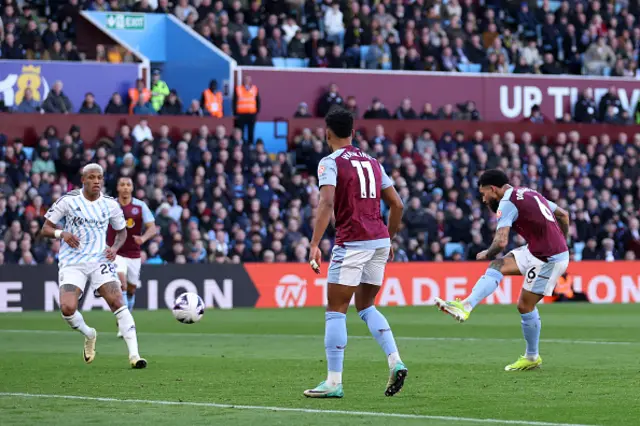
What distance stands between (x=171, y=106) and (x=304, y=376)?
1823 centimetres

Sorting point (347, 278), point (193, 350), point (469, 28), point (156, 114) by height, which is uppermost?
point (469, 28)

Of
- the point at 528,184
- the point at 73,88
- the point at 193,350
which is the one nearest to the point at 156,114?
the point at 73,88

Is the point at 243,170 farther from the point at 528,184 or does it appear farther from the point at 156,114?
the point at 528,184

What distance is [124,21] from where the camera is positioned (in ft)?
106

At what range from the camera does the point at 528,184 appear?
33531mm

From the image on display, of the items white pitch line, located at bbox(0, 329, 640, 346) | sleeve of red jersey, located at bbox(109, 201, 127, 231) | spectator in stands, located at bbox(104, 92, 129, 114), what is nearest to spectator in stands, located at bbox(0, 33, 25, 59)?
spectator in stands, located at bbox(104, 92, 129, 114)

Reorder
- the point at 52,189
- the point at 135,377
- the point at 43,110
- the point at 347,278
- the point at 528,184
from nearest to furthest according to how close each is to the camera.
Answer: the point at 347,278
the point at 135,377
the point at 52,189
the point at 43,110
the point at 528,184

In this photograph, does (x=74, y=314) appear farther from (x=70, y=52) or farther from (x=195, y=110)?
(x=70, y=52)

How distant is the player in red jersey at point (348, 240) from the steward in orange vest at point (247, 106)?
21.0 metres

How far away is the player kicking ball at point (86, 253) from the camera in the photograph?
14539 millimetres

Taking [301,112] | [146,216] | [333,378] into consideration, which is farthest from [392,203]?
[301,112]

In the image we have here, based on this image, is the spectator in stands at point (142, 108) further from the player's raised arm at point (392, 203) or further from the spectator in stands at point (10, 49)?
the player's raised arm at point (392, 203)

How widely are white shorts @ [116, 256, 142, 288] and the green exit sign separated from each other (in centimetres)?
1149

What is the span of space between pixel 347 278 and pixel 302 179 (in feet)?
66.0
